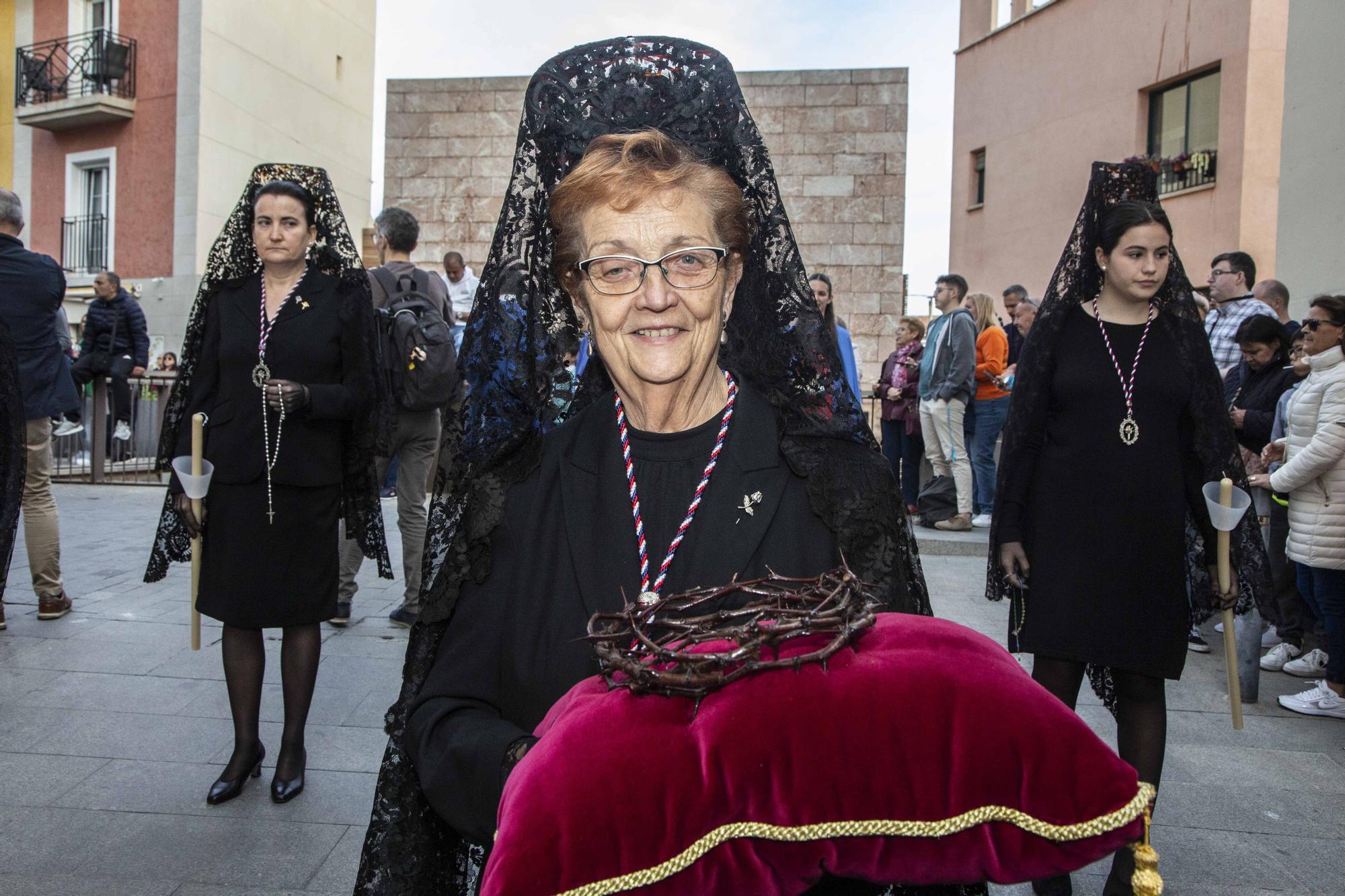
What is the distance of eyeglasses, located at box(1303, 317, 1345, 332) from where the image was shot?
4.99 metres

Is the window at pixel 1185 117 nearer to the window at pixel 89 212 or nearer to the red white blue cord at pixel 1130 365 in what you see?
the red white blue cord at pixel 1130 365

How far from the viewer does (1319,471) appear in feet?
15.9

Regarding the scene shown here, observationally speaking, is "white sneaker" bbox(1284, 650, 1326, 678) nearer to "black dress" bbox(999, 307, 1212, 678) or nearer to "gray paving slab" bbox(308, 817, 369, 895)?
"black dress" bbox(999, 307, 1212, 678)

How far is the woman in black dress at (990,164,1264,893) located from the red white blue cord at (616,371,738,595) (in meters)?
1.95

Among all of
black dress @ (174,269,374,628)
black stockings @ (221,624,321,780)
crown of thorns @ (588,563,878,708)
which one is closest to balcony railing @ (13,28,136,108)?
black dress @ (174,269,374,628)

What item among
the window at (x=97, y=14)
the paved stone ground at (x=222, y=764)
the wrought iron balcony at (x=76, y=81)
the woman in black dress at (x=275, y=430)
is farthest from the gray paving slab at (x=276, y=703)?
the window at (x=97, y=14)

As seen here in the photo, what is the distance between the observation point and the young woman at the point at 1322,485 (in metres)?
4.83

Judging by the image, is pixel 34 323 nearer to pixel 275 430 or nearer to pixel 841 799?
pixel 275 430

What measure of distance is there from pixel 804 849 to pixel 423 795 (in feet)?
2.89

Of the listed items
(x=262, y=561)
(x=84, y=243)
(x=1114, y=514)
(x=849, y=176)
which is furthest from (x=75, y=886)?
(x=84, y=243)

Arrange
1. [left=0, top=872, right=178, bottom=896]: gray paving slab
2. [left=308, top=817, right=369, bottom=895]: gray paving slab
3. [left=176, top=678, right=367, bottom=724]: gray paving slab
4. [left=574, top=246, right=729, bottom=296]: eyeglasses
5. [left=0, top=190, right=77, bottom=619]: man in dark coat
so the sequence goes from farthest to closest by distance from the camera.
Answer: [left=0, top=190, right=77, bottom=619]: man in dark coat < [left=176, top=678, right=367, bottom=724]: gray paving slab < [left=308, top=817, right=369, bottom=895]: gray paving slab < [left=0, top=872, right=178, bottom=896]: gray paving slab < [left=574, top=246, right=729, bottom=296]: eyeglasses

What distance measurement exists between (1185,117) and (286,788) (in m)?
18.9

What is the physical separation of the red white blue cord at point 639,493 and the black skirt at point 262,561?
229 cm

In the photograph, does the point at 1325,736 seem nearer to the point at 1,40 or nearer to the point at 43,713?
the point at 43,713
